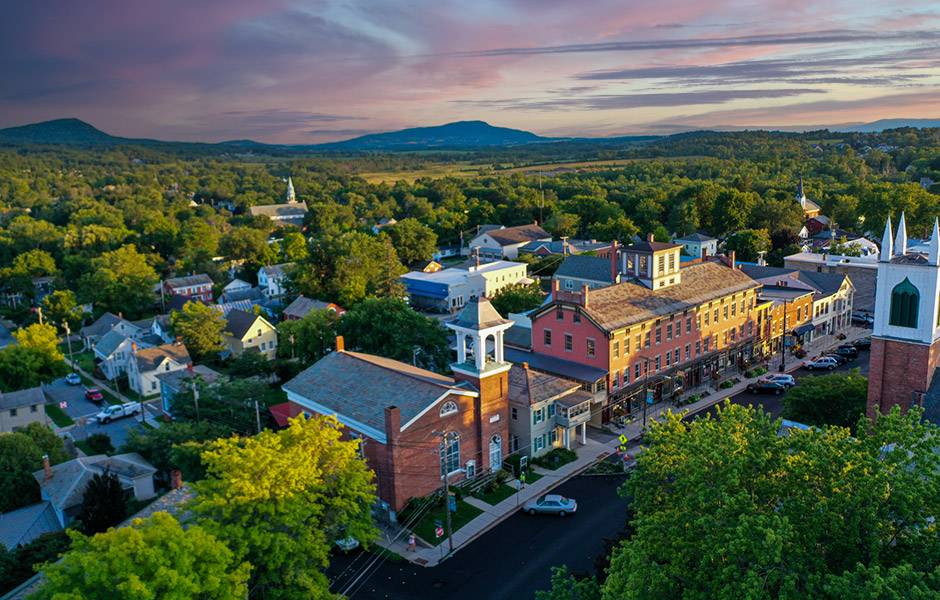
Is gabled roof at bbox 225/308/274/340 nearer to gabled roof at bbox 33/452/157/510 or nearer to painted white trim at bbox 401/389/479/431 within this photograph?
gabled roof at bbox 33/452/157/510

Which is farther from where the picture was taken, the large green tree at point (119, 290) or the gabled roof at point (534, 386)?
the large green tree at point (119, 290)

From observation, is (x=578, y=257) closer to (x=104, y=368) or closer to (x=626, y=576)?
(x=104, y=368)

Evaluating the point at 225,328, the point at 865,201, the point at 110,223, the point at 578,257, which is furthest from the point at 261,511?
the point at 110,223

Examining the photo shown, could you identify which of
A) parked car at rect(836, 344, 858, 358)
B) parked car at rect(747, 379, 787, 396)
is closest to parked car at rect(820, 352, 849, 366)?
parked car at rect(836, 344, 858, 358)

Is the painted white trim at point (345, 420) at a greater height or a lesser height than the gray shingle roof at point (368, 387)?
lesser

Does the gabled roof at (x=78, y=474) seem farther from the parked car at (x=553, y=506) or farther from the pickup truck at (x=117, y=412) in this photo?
the parked car at (x=553, y=506)

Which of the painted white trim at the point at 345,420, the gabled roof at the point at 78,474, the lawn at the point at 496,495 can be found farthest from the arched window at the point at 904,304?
the gabled roof at the point at 78,474

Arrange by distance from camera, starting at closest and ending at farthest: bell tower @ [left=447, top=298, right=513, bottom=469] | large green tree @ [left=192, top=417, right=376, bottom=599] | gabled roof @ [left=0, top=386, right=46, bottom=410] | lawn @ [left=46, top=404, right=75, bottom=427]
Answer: large green tree @ [left=192, top=417, right=376, bottom=599]
bell tower @ [left=447, top=298, right=513, bottom=469]
gabled roof @ [left=0, top=386, right=46, bottom=410]
lawn @ [left=46, top=404, right=75, bottom=427]
